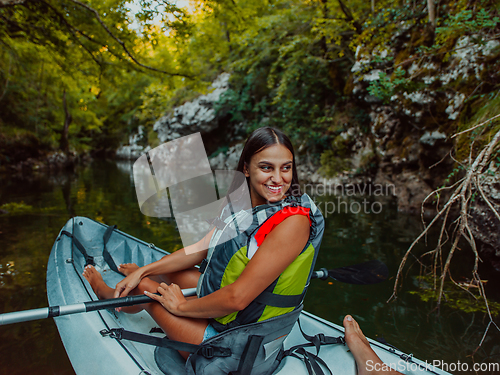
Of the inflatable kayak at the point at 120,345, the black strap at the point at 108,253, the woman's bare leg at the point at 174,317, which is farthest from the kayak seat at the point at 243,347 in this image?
the black strap at the point at 108,253

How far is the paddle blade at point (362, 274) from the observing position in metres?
2.52

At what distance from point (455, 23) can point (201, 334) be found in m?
4.90

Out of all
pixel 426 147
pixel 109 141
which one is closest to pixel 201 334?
pixel 426 147

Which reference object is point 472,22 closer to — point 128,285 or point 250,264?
point 250,264

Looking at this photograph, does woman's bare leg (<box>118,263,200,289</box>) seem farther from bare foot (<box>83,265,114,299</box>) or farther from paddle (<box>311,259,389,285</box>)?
paddle (<box>311,259,389,285</box>)

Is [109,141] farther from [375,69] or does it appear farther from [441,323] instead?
[441,323]

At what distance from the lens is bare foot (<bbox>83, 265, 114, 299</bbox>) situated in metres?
2.04

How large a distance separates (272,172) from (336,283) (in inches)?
98.5

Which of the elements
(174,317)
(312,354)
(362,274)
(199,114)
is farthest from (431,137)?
(199,114)

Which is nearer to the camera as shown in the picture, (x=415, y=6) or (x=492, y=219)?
(x=492, y=219)

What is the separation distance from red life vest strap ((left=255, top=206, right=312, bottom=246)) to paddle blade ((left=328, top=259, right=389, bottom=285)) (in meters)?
1.35

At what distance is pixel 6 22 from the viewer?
6.05 m

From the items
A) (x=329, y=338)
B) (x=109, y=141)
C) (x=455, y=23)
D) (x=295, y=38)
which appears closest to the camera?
(x=329, y=338)

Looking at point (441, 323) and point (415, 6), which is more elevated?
point (415, 6)
